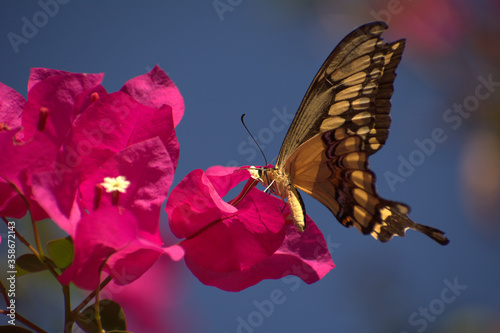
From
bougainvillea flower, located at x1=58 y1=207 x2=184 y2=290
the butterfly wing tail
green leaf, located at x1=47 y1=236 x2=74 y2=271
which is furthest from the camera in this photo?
the butterfly wing tail

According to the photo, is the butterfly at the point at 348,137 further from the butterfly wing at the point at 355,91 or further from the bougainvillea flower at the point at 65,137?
the bougainvillea flower at the point at 65,137

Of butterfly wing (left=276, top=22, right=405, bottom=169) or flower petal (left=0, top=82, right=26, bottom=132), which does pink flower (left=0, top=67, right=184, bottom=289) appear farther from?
butterfly wing (left=276, top=22, right=405, bottom=169)

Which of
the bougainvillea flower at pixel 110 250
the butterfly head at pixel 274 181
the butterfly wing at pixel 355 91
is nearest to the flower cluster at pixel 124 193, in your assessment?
the bougainvillea flower at pixel 110 250

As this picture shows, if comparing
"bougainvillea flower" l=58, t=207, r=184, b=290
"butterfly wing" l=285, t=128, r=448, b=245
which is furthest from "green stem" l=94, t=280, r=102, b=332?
"butterfly wing" l=285, t=128, r=448, b=245

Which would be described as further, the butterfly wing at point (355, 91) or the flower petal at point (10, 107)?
the butterfly wing at point (355, 91)

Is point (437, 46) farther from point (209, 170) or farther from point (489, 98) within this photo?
point (209, 170)

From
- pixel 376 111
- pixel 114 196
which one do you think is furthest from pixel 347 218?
pixel 114 196

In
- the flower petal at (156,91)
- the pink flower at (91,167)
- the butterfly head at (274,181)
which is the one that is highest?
the flower petal at (156,91)
